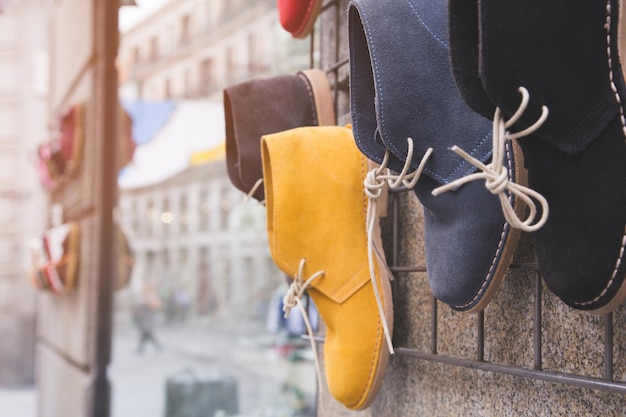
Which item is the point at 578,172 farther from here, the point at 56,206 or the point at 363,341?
the point at 56,206

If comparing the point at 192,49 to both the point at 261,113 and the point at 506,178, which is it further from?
the point at 506,178

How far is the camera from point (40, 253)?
11.5 feet

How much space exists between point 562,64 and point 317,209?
374 millimetres

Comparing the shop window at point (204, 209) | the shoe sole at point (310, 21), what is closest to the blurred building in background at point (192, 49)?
the shop window at point (204, 209)

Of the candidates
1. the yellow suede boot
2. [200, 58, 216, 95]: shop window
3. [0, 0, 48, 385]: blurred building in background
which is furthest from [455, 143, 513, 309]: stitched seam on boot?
[0, 0, 48, 385]: blurred building in background

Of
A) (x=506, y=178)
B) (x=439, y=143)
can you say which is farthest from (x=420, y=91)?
(x=506, y=178)

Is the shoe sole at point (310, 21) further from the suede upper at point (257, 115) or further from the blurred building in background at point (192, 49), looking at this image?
the blurred building in background at point (192, 49)

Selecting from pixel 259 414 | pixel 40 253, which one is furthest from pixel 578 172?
pixel 40 253

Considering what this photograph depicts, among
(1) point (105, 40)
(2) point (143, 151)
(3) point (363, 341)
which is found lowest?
(3) point (363, 341)

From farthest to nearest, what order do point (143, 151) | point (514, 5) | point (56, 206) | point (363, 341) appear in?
point (56, 206) → point (143, 151) → point (363, 341) → point (514, 5)

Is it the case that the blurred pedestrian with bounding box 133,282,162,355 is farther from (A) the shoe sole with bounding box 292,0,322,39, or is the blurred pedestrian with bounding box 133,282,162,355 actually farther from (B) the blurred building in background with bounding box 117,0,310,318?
(A) the shoe sole with bounding box 292,0,322,39

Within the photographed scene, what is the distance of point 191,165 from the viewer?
3475mm

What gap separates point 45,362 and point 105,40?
2167mm

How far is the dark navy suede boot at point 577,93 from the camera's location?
16.7 inches
